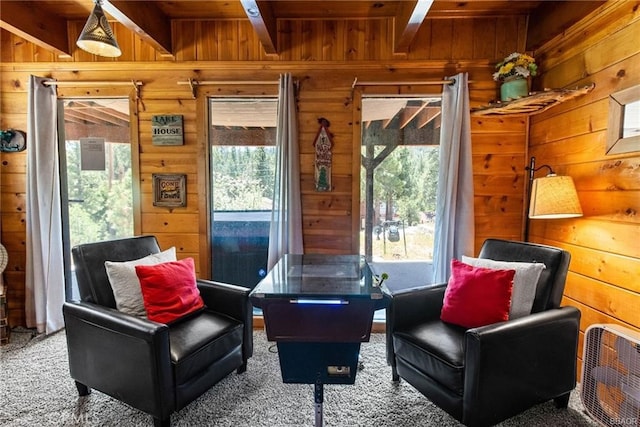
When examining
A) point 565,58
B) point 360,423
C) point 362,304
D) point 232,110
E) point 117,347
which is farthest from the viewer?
point 232,110

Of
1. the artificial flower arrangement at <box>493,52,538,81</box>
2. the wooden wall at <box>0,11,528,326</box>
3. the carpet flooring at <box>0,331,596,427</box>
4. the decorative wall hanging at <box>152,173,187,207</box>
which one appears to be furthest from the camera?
the decorative wall hanging at <box>152,173,187,207</box>

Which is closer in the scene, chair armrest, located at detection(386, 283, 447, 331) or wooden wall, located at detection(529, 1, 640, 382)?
wooden wall, located at detection(529, 1, 640, 382)

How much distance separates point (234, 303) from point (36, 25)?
2.71m

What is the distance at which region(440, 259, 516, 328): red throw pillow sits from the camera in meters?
1.74

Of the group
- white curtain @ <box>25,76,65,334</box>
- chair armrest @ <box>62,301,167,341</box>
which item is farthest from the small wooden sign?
chair armrest @ <box>62,301,167,341</box>

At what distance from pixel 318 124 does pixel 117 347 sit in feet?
7.00

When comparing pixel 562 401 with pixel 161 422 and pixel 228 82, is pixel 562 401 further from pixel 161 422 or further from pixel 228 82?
pixel 228 82

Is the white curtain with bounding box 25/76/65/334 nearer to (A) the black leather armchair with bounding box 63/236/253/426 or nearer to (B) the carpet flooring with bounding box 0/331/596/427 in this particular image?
(B) the carpet flooring with bounding box 0/331/596/427

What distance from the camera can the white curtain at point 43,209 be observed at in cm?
260

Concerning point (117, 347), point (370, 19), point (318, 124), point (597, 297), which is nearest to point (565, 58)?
point (370, 19)

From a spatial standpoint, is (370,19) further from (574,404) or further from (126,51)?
(574,404)

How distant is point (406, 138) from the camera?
275cm

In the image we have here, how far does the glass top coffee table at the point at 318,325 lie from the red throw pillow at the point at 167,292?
0.77m

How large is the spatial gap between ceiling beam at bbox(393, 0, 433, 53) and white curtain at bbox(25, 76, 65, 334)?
302cm
